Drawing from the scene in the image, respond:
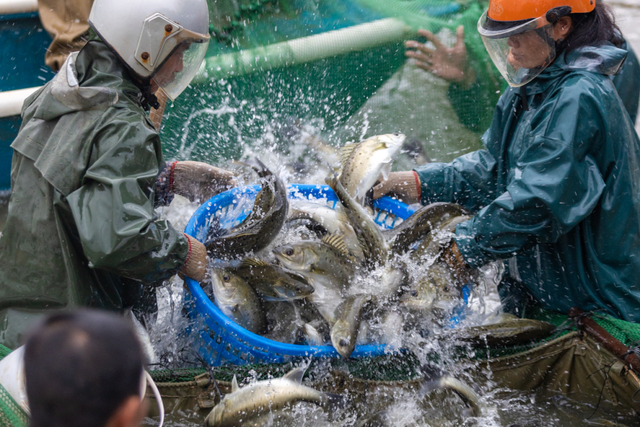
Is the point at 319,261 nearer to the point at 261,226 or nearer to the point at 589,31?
the point at 261,226

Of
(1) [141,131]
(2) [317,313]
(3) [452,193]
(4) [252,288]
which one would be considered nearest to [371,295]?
(2) [317,313]

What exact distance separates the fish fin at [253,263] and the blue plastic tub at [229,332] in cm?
30

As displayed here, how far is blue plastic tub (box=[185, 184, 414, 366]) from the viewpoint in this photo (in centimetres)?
245

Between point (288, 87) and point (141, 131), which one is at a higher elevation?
point (141, 131)

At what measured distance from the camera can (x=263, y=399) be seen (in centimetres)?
226

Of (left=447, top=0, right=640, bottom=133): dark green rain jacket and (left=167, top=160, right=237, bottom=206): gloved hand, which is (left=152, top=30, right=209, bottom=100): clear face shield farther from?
(left=447, top=0, right=640, bottom=133): dark green rain jacket

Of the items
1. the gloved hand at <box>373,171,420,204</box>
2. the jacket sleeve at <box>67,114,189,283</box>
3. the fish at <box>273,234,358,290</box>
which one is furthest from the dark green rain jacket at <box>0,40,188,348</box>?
the gloved hand at <box>373,171,420,204</box>

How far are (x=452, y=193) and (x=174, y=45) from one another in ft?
7.07

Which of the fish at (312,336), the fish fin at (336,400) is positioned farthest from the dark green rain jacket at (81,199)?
the fish fin at (336,400)

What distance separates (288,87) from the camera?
16.8ft

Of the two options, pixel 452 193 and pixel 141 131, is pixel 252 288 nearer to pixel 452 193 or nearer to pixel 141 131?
pixel 141 131

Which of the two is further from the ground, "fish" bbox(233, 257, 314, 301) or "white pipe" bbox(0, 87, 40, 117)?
"white pipe" bbox(0, 87, 40, 117)

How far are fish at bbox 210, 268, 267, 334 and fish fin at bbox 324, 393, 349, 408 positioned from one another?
653 mm

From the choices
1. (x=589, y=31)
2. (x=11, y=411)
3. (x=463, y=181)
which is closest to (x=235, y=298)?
(x=11, y=411)
